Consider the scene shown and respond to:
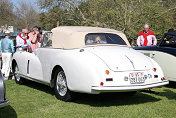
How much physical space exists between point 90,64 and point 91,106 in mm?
944

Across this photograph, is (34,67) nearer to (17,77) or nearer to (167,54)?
(17,77)

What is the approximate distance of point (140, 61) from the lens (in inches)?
233

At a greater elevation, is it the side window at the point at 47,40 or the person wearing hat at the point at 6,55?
the side window at the point at 47,40

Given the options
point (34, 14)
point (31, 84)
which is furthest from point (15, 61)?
point (34, 14)

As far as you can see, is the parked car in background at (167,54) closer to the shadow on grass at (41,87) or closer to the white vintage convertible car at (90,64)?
the white vintage convertible car at (90,64)

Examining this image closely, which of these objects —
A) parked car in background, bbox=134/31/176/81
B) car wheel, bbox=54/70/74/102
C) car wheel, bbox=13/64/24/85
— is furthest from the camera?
car wheel, bbox=13/64/24/85

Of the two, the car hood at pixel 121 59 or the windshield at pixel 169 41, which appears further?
the windshield at pixel 169 41

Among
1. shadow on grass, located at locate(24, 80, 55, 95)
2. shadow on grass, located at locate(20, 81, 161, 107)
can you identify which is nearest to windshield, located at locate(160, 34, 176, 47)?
shadow on grass, located at locate(20, 81, 161, 107)

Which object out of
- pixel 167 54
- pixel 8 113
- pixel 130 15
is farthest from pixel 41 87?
pixel 130 15

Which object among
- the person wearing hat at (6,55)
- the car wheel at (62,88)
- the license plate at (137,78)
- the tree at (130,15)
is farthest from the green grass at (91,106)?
the tree at (130,15)

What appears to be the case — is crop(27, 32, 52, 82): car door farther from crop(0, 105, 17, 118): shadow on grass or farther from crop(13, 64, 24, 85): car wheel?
crop(0, 105, 17, 118): shadow on grass

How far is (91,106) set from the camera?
5848 millimetres

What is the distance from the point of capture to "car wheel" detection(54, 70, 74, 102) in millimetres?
6090

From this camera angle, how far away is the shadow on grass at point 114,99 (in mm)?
6156
